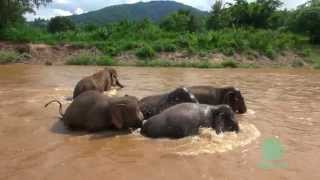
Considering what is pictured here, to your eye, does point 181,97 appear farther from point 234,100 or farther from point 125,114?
point 234,100

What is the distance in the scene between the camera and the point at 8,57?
31.8 m

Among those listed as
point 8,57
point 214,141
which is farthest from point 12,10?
point 214,141

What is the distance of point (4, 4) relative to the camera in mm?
38406

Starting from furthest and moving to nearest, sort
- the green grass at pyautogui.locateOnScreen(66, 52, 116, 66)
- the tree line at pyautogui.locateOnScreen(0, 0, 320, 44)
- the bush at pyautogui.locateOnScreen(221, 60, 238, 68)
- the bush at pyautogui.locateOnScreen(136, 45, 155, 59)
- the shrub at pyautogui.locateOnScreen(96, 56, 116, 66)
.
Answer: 1. the tree line at pyautogui.locateOnScreen(0, 0, 320, 44)
2. the bush at pyautogui.locateOnScreen(136, 45, 155, 59)
3. the bush at pyautogui.locateOnScreen(221, 60, 238, 68)
4. the green grass at pyautogui.locateOnScreen(66, 52, 116, 66)
5. the shrub at pyautogui.locateOnScreen(96, 56, 116, 66)

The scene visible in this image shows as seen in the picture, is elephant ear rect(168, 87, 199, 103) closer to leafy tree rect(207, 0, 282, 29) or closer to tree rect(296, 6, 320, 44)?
tree rect(296, 6, 320, 44)

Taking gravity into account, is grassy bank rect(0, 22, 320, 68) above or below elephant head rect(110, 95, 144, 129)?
below

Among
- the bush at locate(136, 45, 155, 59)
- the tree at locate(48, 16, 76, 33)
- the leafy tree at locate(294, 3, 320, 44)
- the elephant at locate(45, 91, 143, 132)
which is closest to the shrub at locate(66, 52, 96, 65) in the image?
the bush at locate(136, 45, 155, 59)

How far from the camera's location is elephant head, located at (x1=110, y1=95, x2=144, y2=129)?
9.73 m

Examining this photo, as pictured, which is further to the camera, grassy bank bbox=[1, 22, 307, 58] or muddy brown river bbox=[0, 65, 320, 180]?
grassy bank bbox=[1, 22, 307, 58]

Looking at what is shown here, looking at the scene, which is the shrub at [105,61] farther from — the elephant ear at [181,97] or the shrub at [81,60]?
the elephant ear at [181,97]

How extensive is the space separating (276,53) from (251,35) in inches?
141

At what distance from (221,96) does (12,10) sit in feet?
101
